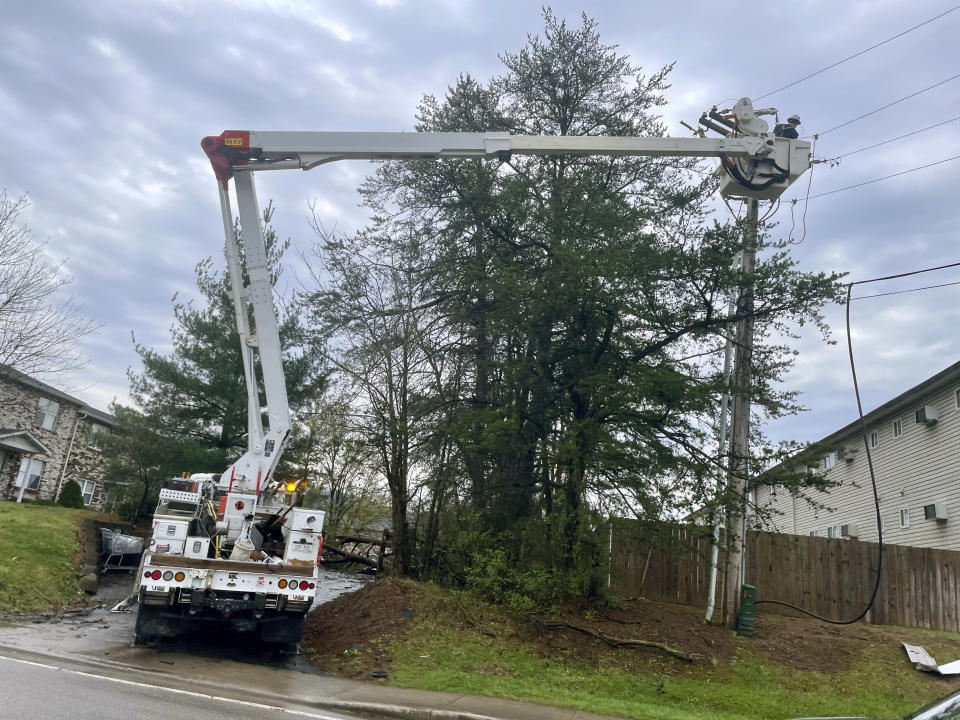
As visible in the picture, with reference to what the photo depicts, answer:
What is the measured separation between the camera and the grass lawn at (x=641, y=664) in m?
10.1

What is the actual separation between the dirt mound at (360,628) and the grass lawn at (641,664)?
0.04 m

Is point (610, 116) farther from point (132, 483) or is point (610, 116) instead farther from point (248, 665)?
point (132, 483)

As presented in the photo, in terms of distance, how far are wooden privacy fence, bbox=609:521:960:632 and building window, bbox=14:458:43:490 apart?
93.0 feet

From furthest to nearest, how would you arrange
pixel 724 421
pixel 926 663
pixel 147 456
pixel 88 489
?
pixel 88 489, pixel 147 456, pixel 724 421, pixel 926 663

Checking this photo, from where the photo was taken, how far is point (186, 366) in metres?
23.0

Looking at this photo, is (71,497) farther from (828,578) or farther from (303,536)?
(828,578)

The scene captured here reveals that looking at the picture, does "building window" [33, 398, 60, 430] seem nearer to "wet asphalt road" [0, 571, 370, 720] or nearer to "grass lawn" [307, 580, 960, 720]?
"wet asphalt road" [0, 571, 370, 720]

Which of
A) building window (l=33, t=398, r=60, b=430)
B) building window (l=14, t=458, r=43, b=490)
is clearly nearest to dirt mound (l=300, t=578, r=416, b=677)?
A: building window (l=14, t=458, r=43, b=490)

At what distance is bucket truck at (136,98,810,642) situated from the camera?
10523mm

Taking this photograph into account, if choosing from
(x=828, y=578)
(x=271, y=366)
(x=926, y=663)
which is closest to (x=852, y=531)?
(x=828, y=578)

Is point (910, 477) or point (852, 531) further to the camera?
point (852, 531)

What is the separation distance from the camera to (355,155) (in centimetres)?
1231

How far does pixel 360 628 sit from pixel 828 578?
9.81 m

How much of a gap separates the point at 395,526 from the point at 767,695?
899cm
